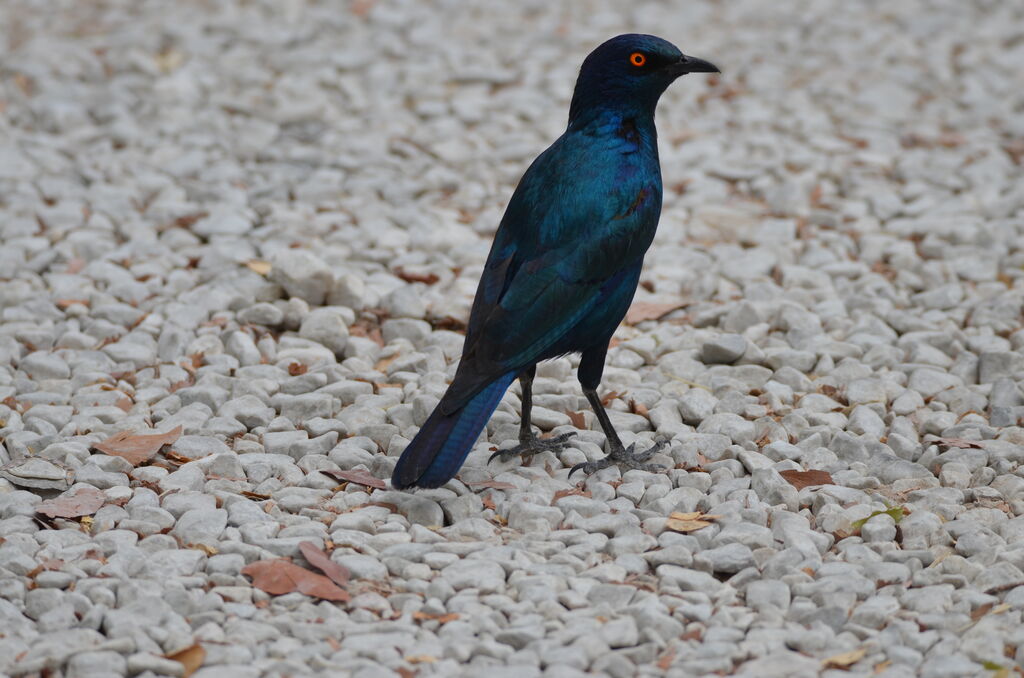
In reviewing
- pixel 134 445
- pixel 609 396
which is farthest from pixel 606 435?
pixel 134 445

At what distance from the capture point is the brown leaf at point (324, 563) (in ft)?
10.7

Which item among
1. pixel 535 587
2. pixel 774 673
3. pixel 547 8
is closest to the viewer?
pixel 774 673

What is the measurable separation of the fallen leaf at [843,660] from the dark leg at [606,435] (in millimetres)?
1084

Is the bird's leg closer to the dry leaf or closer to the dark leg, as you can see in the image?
the dark leg

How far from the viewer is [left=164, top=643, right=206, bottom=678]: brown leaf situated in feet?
9.48

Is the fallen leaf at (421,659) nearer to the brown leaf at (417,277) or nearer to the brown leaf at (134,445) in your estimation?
the brown leaf at (134,445)

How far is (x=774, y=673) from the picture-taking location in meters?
2.90

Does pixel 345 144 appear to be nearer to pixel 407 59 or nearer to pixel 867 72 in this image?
pixel 407 59

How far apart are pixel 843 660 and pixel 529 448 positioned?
1379mm

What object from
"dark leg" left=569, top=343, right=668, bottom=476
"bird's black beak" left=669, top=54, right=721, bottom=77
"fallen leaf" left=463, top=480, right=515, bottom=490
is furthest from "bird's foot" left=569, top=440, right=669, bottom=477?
"bird's black beak" left=669, top=54, right=721, bottom=77

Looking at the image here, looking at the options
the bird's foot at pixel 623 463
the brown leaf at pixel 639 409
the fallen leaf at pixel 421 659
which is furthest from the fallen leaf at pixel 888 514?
the fallen leaf at pixel 421 659

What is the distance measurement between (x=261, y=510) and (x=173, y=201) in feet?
8.64

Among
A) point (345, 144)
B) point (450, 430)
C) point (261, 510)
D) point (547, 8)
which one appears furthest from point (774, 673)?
point (547, 8)

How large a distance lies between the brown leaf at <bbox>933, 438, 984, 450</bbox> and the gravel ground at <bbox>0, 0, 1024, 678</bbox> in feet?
0.04
